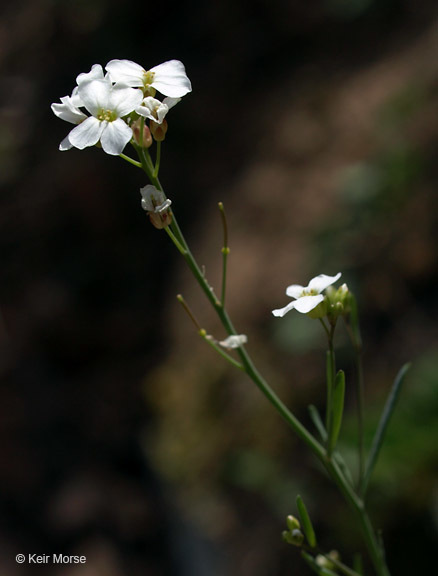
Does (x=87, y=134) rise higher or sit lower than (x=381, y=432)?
higher

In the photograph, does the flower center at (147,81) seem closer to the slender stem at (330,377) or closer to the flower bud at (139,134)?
the flower bud at (139,134)

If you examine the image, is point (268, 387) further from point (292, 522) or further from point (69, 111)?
point (69, 111)

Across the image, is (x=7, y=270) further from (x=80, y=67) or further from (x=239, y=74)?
(x=239, y=74)

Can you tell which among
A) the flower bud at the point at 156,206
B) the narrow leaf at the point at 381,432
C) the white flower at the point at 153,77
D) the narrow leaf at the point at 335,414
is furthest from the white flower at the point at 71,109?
the narrow leaf at the point at 381,432

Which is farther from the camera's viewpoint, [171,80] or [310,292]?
[310,292]

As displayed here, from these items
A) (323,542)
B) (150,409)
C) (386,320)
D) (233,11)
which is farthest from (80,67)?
(323,542)

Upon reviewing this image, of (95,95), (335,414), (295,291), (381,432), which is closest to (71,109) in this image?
(95,95)
